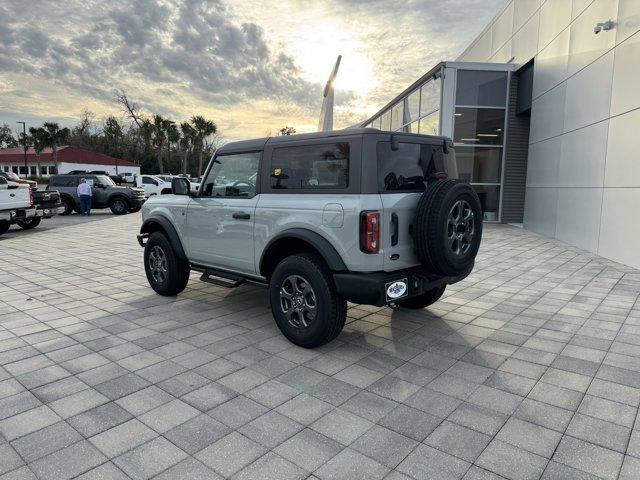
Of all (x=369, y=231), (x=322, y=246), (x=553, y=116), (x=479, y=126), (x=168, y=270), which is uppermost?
(x=479, y=126)

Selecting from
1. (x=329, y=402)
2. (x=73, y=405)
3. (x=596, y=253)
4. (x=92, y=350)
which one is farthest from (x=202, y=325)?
(x=596, y=253)

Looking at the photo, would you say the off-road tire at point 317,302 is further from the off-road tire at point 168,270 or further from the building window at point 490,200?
the building window at point 490,200

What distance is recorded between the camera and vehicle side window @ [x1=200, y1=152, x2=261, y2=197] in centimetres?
451

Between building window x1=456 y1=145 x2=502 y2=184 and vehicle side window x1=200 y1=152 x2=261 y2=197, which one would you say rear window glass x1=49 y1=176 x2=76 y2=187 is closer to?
building window x1=456 y1=145 x2=502 y2=184

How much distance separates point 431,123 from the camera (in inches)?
623

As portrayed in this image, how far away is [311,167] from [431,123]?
1298 centimetres

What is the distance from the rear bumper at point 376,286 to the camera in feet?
11.5

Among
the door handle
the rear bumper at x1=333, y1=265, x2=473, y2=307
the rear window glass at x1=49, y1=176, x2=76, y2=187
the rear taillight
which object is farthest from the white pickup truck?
the rear taillight

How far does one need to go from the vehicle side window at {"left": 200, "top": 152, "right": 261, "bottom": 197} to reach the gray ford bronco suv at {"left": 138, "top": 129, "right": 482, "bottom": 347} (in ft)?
0.05

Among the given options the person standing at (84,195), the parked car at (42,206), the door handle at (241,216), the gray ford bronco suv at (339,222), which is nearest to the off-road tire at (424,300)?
the gray ford bronco suv at (339,222)

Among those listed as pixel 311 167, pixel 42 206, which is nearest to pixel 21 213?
pixel 42 206

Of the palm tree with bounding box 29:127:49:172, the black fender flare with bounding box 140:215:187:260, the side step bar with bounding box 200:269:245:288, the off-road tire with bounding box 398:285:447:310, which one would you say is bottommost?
the off-road tire with bounding box 398:285:447:310

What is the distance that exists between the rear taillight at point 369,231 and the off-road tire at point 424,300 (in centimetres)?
168

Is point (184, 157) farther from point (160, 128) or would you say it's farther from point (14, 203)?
point (14, 203)
